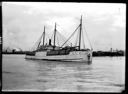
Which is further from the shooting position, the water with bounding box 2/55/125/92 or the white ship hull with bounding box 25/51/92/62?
the white ship hull with bounding box 25/51/92/62

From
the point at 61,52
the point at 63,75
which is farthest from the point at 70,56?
the point at 63,75

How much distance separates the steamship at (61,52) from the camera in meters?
2.37

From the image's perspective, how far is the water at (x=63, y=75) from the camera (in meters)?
2.15

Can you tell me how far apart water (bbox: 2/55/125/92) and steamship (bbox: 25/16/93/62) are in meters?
0.07

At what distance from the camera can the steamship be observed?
237 cm

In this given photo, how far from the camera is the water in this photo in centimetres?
215

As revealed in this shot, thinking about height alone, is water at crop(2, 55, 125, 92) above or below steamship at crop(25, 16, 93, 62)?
below

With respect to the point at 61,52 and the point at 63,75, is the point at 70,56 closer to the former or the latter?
the point at 61,52

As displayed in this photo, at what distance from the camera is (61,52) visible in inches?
95.3

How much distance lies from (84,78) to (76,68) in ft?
0.51

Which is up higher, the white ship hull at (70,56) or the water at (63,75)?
the white ship hull at (70,56)

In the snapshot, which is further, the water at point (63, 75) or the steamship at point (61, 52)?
the steamship at point (61, 52)

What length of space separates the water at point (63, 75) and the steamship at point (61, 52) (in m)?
0.07

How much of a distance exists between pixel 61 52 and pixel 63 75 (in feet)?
0.98
